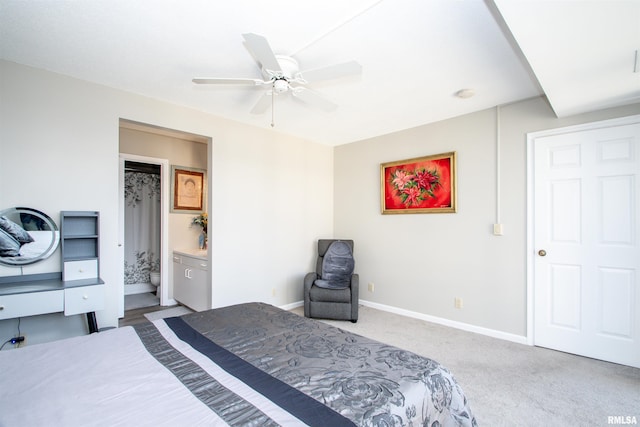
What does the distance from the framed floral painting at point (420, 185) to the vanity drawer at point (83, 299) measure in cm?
332

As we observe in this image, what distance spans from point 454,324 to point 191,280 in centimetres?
333

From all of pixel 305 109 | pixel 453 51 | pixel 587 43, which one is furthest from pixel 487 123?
pixel 305 109

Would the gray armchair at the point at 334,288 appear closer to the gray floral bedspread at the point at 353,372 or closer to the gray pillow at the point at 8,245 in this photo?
the gray floral bedspread at the point at 353,372

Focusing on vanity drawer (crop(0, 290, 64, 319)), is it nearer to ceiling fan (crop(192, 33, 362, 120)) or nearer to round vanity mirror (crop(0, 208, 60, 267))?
round vanity mirror (crop(0, 208, 60, 267))

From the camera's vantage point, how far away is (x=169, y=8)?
70.2 inches

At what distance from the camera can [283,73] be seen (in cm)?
210

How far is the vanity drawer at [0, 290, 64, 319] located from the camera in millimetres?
2088

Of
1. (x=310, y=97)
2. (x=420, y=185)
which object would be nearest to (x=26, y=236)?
(x=310, y=97)

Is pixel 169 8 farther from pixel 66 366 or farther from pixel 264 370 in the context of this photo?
pixel 264 370

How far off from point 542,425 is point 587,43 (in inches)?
89.3

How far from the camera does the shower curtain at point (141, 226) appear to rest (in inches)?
203

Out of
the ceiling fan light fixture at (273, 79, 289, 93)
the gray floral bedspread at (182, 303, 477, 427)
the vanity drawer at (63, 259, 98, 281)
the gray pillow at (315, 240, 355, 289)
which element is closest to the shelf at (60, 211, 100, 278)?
the vanity drawer at (63, 259, 98, 281)

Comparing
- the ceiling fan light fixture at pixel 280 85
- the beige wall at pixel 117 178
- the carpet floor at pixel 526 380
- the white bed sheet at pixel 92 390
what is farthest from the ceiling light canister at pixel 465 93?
the white bed sheet at pixel 92 390

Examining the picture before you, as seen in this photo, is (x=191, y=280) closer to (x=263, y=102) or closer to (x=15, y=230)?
(x=15, y=230)
